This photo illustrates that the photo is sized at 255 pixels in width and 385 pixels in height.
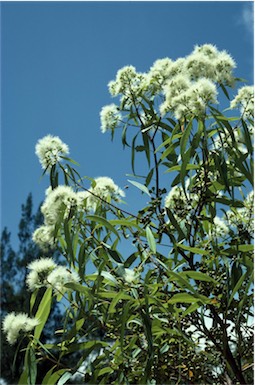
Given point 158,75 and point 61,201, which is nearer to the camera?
point 61,201

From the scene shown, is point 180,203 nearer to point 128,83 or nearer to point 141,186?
point 141,186

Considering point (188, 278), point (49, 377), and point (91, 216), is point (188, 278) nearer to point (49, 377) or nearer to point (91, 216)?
point (91, 216)

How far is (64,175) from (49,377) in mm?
528

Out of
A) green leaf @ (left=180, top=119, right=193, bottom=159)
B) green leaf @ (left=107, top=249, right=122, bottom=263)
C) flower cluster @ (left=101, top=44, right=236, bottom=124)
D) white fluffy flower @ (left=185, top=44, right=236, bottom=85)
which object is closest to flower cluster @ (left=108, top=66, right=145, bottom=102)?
flower cluster @ (left=101, top=44, right=236, bottom=124)

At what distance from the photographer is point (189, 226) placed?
55.5 inches

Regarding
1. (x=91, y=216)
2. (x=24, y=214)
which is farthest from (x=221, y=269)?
(x=24, y=214)

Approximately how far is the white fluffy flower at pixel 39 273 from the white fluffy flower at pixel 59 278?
1.1 inches

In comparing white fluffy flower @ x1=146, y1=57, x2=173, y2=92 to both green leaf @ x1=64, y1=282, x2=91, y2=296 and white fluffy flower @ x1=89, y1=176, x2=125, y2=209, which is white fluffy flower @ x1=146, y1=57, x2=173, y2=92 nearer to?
white fluffy flower @ x1=89, y1=176, x2=125, y2=209

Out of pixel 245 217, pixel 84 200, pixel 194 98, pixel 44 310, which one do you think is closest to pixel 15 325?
pixel 44 310

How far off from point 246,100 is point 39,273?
2.20 feet

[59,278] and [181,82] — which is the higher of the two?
[181,82]

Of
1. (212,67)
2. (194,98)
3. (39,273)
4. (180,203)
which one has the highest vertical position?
(212,67)

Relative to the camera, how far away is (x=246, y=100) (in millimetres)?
1378

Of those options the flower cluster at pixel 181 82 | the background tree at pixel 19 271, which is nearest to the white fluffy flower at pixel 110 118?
the flower cluster at pixel 181 82
